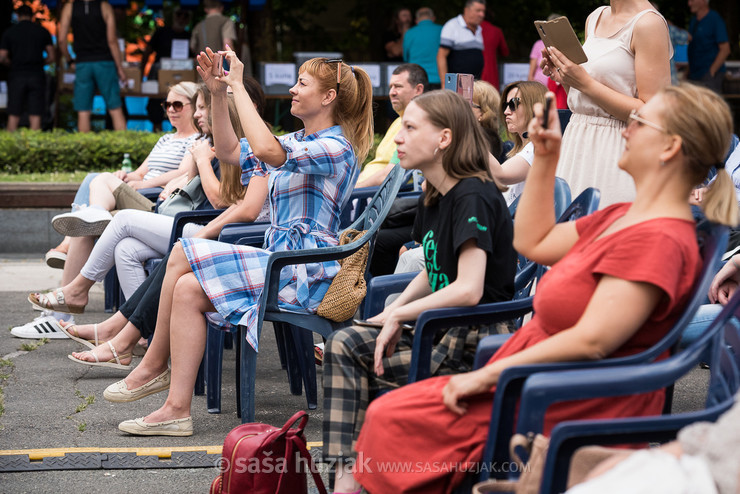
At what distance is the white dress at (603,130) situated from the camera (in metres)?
3.66

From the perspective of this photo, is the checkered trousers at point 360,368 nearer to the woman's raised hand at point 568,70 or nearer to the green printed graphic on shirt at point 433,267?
the green printed graphic on shirt at point 433,267

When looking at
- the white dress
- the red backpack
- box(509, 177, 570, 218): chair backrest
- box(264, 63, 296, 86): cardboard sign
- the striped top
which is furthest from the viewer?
box(264, 63, 296, 86): cardboard sign

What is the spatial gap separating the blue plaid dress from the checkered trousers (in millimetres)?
882

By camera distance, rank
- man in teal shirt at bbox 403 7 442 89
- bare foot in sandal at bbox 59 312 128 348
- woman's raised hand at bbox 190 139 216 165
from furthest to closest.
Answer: man in teal shirt at bbox 403 7 442 89
woman's raised hand at bbox 190 139 216 165
bare foot in sandal at bbox 59 312 128 348

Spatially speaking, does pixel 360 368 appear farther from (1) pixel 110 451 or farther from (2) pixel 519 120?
(2) pixel 519 120

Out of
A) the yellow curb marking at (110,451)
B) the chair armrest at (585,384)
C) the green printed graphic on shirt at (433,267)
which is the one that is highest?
the green printed graphic on shirt at (433,267)

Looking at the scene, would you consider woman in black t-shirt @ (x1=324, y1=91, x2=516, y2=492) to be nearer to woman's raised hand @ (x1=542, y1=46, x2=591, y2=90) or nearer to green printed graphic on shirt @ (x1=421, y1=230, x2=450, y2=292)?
green printed graphic on shirt @ (x1=421, y1=230, x2=450, y2=292)

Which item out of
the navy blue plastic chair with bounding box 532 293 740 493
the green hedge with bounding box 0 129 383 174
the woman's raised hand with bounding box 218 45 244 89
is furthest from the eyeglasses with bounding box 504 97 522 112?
the green hedge with bounding box 0 129 383 174

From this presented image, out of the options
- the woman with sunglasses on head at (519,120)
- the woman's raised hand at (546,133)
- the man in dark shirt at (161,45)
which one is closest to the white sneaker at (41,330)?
the woman with sunglasses on head at (519,120)

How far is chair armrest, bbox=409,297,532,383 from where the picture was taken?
2779 millimetres

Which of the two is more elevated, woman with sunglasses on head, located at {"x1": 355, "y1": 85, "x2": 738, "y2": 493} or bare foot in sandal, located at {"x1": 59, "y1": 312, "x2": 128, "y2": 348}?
woman with sunglasses on head, located at {"x1": 355, "y1": 85, "x2": 738, "y2": 493}

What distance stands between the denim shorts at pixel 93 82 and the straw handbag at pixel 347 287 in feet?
28.0

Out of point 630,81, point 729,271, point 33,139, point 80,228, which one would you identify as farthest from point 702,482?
point 33,139

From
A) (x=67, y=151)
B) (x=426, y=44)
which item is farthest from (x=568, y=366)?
(x=426, y=44)
